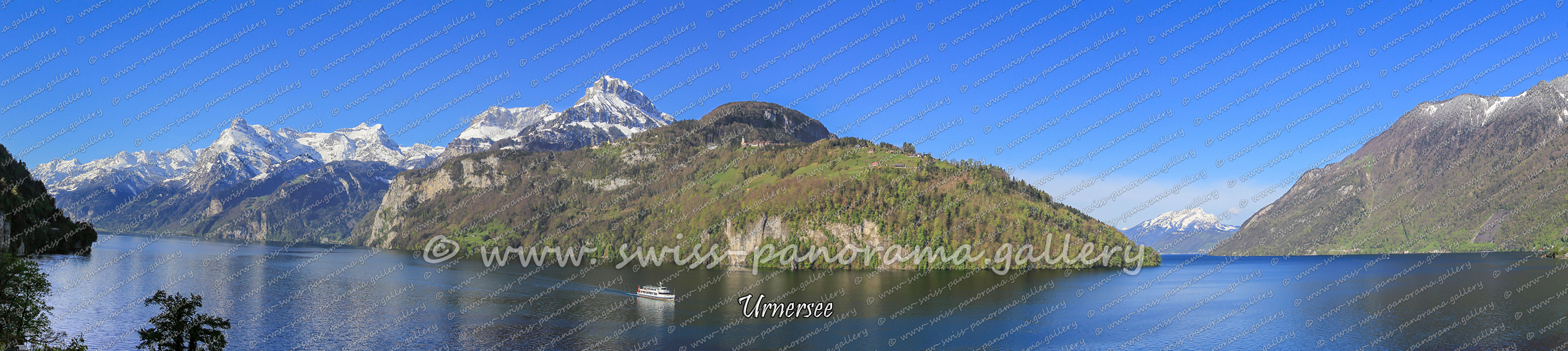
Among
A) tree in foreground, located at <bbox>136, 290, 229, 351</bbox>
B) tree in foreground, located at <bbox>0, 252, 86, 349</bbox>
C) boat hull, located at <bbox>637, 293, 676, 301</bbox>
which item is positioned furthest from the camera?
boat hull, located at <bbox>637, 293, 676, 301</bbox>

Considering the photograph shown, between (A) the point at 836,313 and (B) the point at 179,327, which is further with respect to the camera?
(A) the point at 836,313

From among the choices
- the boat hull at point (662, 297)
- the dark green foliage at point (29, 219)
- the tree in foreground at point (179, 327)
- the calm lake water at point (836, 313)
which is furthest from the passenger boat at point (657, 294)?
the dark green foliage at point (29, 219)

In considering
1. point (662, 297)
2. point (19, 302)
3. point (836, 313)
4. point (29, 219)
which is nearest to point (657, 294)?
point (662, 297)

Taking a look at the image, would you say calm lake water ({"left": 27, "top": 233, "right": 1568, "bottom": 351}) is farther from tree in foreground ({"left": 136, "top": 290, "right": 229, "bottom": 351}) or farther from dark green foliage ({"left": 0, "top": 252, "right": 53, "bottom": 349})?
tree in foreground ({"left": 136, "top": 290, "right": 229, "bottom": 351})

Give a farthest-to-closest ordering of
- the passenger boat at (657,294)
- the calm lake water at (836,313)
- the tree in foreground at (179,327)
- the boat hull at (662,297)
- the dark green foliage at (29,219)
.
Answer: the dark green foliage at (29,219)
the passenger boat at (657,294)
the boat hull at (662,297)
the calm lake water at (836,313)
the tree in foreground at (179,327)

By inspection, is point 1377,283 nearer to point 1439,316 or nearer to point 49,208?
point 1439,316

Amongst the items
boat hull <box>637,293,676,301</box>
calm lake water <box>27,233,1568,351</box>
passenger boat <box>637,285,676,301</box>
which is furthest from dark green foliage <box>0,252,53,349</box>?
passenger boat <box>637,285,676,301</box>

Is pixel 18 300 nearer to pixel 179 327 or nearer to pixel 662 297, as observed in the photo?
pixel 179 327

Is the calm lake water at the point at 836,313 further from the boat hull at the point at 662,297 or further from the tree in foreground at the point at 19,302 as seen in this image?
the tree in foreground at the point at 19,302

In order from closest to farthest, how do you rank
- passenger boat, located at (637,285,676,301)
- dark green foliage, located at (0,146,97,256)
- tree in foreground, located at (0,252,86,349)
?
tree in foreground, located at (0,252,86,349)
passenger boat, located at (637,285,676,301)
dark green foliage, located at (0,146,97,256)
